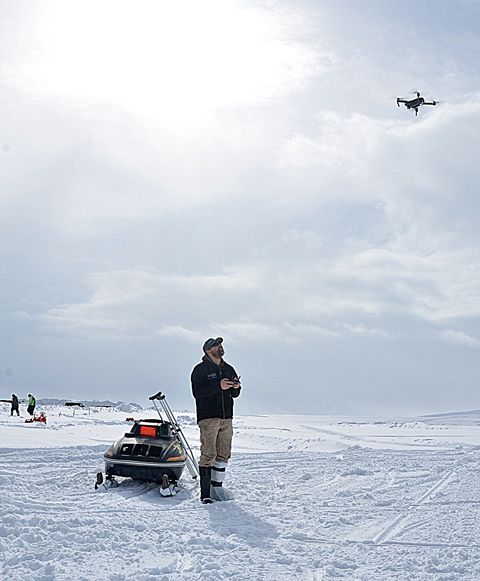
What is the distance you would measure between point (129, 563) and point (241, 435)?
16.3 m

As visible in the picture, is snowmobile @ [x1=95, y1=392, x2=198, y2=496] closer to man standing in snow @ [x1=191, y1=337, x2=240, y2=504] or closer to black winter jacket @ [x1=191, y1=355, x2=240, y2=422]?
man standing in snow @ [x1=191, y1=337, x2=240, y2=504]

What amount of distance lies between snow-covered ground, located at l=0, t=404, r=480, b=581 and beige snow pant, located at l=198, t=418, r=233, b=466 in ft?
1.73

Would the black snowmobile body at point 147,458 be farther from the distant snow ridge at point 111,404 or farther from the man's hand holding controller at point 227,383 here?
the distant snow ridge at point 111,404

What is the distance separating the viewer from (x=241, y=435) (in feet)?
69.6

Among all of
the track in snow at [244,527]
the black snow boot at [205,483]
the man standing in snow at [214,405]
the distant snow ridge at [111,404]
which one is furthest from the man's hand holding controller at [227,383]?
the distant snow ridge at [111,404]

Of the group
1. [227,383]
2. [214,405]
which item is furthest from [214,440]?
[227,383]

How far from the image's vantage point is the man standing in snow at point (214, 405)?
8.19 m

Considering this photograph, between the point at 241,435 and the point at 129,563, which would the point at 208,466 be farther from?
the point at 241,435

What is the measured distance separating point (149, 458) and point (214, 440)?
830mm

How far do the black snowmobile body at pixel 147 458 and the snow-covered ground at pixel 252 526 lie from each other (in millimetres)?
227

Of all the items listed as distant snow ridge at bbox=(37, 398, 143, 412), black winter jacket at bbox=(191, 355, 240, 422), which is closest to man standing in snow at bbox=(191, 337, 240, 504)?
black winter jacket at bbox=(191, 355, 240, 422)

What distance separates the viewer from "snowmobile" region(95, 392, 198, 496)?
27.2ft

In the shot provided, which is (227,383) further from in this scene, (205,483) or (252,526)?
(252,526)

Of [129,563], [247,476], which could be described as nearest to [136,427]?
[247,476]
